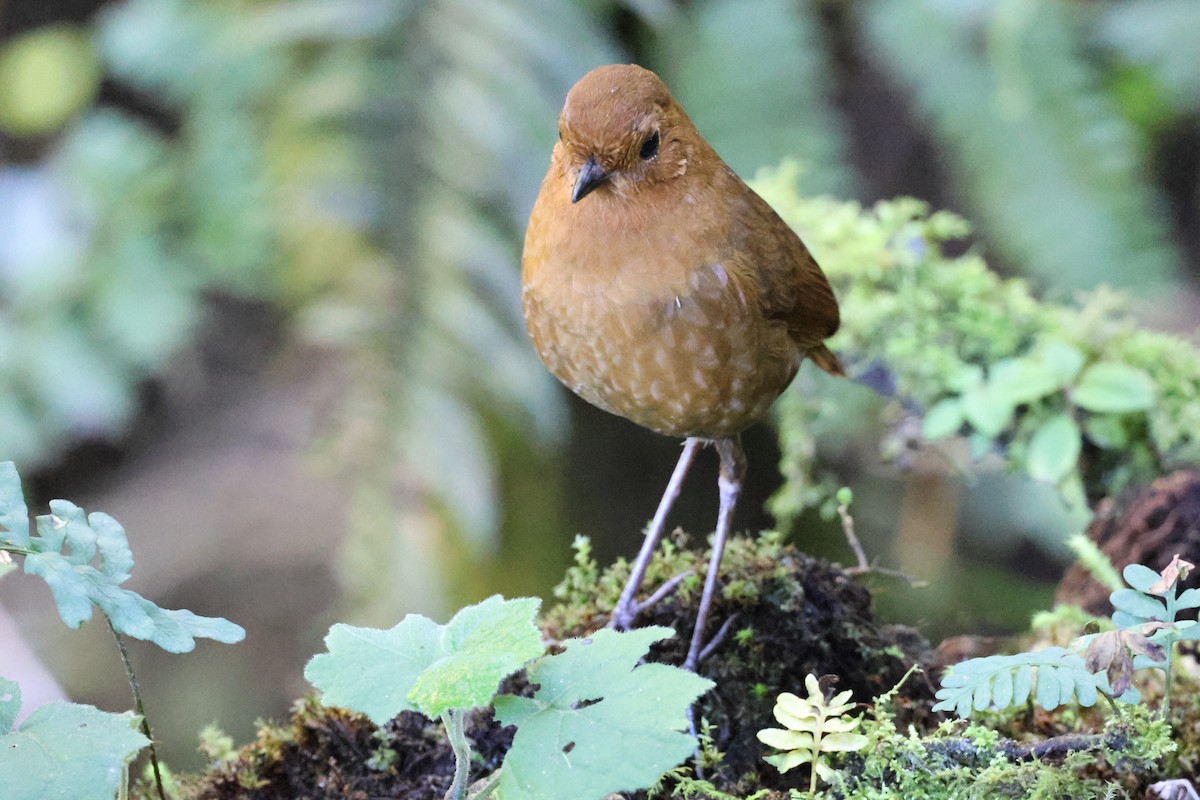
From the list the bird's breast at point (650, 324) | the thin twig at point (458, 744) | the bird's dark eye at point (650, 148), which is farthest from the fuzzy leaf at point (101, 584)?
the bird's dark eye at point (650, 148)

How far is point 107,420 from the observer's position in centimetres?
425

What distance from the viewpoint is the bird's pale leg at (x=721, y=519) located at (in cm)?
187

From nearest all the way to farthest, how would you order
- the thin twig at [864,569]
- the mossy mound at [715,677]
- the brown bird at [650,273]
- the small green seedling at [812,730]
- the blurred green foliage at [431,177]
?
the small green seedling at [812,730]
the mossy mound at [715,677]
the brown bird at [650,273]
the thin twig at [864,569]
the blurred green foliage at [431,177]

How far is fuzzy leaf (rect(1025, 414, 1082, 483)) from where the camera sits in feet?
8.62

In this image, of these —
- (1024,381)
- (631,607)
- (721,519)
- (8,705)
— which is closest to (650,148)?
(721,519)

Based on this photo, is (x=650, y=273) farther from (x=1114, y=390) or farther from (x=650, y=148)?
(x=1114, y=390)

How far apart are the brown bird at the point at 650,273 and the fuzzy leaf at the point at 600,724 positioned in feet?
2.00

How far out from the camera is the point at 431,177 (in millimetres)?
3633

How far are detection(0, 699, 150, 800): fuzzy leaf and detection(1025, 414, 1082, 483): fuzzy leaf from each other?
7.01 feet

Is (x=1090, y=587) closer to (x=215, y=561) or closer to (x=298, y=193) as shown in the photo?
(x=298, y=193)

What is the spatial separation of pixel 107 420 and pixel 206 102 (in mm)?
1272

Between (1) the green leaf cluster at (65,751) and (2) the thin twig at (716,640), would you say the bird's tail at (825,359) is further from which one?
(1) the green leaf cluster at (65,751)

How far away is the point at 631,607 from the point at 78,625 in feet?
3.40

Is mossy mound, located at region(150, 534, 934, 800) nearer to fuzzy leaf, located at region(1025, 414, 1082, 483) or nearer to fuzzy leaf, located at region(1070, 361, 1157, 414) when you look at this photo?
fuzzy leaf, located at region(1025, 414, 1082, 483)
